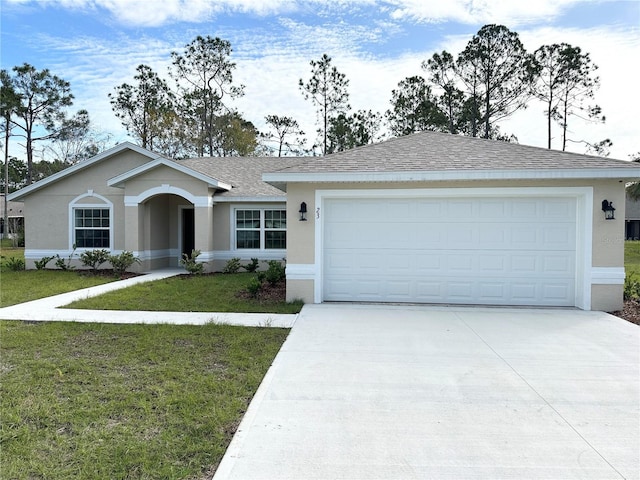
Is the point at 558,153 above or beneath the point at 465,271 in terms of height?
above

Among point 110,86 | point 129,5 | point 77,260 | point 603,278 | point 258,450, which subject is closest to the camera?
point 258,450

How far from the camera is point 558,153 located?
891 centimetres

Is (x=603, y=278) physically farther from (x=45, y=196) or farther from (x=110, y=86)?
(x=110, y=86)

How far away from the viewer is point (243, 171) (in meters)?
17.5

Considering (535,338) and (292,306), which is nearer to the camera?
(535,338)

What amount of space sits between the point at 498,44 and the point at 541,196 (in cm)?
2213

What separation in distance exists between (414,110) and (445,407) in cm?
2765

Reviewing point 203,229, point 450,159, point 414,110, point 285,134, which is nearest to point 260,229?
point 203,229

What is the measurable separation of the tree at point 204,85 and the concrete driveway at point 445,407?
28436 mm

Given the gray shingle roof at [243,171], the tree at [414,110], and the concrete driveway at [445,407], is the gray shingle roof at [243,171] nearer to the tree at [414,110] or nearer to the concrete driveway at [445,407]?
the concrete driveway at [445,407]

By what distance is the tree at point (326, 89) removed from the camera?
97.2 feet

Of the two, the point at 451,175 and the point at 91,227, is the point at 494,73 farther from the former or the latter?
the point at 91,227

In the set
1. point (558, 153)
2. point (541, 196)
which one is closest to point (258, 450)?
point (541, 196)

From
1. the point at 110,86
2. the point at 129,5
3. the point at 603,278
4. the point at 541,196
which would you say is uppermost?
the point at 110,86
